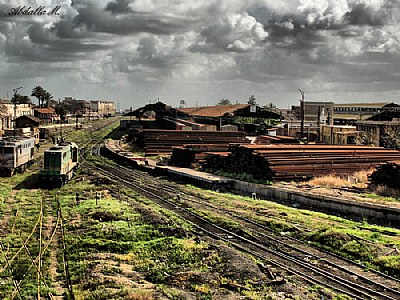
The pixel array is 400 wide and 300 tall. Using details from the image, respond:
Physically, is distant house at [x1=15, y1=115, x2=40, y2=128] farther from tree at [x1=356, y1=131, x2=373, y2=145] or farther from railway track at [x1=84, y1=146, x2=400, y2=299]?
railway track at [x1=84, y1=146, x2=400, y2=299]

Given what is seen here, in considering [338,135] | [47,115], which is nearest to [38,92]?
[47,115]

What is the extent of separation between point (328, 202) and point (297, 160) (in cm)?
727

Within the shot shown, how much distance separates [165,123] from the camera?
72.6m

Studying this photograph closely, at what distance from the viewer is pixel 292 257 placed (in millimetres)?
15797

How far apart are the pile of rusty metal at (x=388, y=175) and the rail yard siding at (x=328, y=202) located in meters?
3.84

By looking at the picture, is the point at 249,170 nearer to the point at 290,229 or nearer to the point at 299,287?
the point at 290,229

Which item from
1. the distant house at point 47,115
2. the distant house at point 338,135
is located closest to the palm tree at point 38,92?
the distant house at point 47,115

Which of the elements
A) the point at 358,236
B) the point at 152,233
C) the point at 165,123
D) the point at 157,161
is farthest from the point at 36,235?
the point at 165,123

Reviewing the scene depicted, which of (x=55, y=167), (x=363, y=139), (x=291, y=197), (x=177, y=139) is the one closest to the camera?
(x=291, y=197)

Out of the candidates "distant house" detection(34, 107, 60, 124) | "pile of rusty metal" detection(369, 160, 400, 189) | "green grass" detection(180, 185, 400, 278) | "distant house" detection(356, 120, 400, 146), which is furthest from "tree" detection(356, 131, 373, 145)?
"distant house" detection(34, 107, 60, 124)

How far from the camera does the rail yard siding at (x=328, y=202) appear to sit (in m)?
21.6

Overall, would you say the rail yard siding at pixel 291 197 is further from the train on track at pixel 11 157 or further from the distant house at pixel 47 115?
the distant house at pixel 47 115

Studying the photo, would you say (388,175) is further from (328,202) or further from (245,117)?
(245,117)

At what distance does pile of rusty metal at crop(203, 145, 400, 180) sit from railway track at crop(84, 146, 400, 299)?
6145 millimetres
